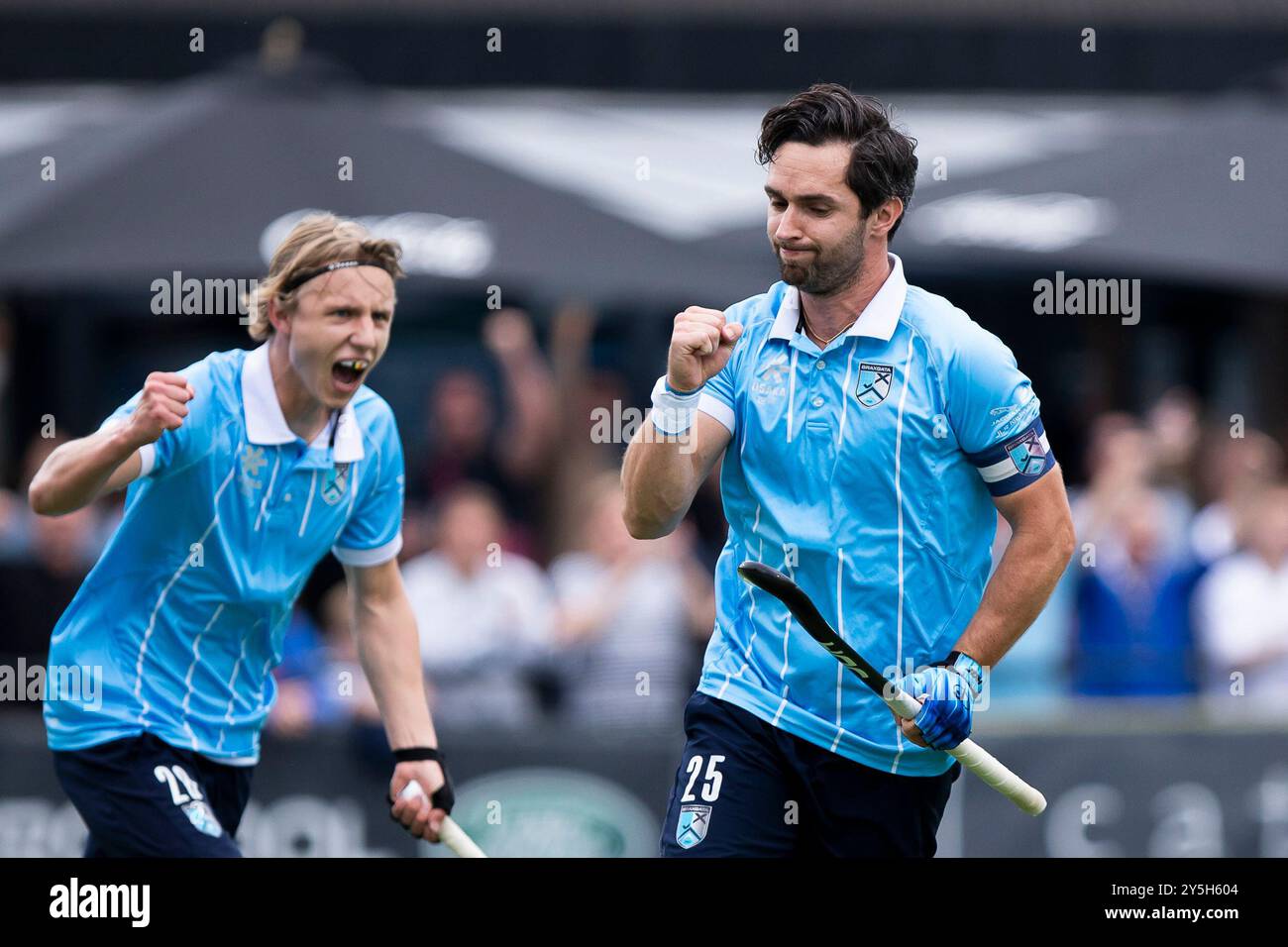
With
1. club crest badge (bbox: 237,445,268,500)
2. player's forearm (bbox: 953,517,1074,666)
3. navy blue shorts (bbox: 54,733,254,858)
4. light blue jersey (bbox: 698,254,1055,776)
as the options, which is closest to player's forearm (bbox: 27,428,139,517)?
club crest badge (bbox: 237,445,268,500)

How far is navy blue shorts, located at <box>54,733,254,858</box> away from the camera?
5.25m

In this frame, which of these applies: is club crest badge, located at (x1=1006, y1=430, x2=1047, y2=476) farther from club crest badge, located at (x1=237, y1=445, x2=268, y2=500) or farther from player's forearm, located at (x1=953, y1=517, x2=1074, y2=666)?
club crest badge, located at (x1=237, y1=445, x2=268, y2=500)

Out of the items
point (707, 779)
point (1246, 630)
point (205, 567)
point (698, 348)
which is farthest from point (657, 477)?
point (1246, 630)

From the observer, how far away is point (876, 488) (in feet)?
16.0

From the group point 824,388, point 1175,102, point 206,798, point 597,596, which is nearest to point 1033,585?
point 824,388

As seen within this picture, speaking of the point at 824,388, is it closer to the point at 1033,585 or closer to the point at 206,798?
the point at 1033,585

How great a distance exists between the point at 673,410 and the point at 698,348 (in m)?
0.18

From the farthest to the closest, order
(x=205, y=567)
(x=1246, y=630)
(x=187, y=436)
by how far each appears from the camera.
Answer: (x=1246, y=630), (x=205, y=567), (x=187, y=436)

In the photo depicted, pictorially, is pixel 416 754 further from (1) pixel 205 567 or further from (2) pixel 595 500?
(2) pixel 595 500

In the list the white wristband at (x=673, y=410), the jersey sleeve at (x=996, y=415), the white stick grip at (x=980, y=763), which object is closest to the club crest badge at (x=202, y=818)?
the white wristband at (x=673, y=410)

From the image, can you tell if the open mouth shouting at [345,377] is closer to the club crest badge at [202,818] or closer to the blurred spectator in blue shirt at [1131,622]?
the club crest badge at [202,818]

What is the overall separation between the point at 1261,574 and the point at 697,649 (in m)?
2.63

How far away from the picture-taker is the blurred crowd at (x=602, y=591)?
8.75 meters

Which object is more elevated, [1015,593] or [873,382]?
[873,382]
